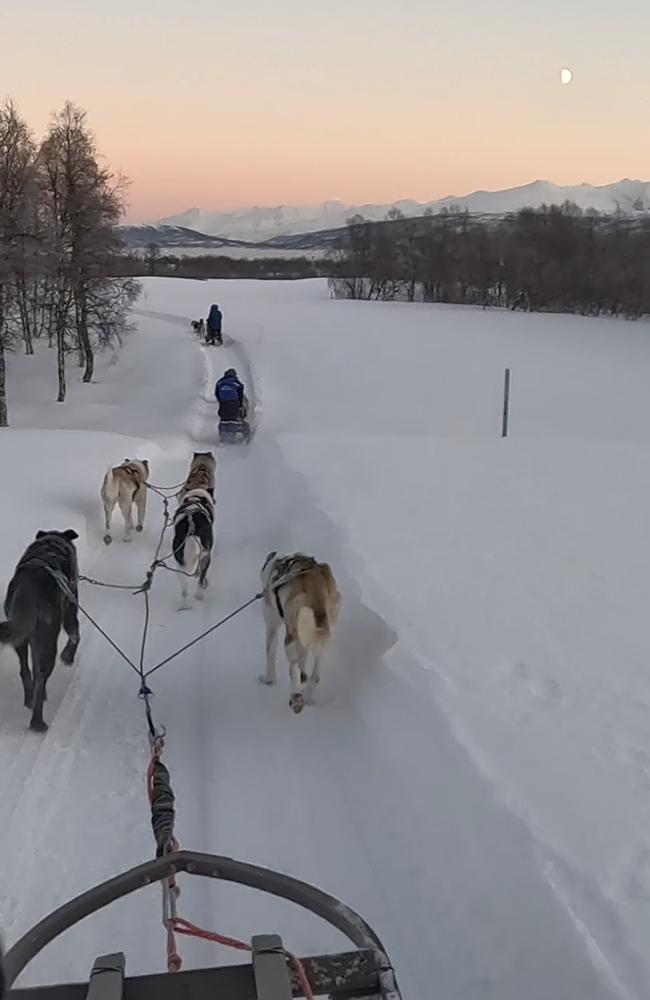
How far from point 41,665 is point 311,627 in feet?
5.00

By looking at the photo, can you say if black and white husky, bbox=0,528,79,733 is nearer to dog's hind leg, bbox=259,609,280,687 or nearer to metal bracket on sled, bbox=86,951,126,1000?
dog's hind leg, bbox=259,609,280,687

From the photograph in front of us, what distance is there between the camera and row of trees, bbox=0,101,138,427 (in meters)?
20.6

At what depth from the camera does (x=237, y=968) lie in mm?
1865

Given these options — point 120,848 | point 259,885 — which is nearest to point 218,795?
Result: point 120,848

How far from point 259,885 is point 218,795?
2.12 m

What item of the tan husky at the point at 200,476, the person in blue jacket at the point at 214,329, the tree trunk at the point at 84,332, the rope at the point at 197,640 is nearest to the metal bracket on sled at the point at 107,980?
the rope at the point at 197,640

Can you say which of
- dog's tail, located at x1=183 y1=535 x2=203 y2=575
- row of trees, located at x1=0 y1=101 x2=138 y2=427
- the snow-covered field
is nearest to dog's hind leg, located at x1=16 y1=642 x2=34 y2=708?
the snow-covered field

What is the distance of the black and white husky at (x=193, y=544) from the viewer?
22.6ft

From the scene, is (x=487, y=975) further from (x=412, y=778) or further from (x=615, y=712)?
(x=615, y=712)

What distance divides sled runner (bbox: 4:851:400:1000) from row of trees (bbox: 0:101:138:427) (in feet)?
64.6

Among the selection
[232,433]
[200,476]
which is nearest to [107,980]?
[200,476]

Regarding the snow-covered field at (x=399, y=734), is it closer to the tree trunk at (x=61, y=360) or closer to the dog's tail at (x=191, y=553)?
the dog's tail at (x=191, y=553)

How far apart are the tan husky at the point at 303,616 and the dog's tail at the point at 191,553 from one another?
1704 mm

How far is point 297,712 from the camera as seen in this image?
500 centimetres
